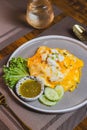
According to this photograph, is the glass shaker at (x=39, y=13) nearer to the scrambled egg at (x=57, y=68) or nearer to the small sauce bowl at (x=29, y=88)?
the scrambled egg at (x=57, y=68)

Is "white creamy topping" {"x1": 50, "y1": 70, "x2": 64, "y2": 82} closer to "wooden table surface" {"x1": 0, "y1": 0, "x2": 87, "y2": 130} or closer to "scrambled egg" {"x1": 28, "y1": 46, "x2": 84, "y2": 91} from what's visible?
"scrambled egg" {"x1": 28, "y1": 46, "x2": 84, "y2": 91}

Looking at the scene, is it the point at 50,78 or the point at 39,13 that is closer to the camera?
the point at 50,78

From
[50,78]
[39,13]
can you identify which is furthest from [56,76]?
[39,13]

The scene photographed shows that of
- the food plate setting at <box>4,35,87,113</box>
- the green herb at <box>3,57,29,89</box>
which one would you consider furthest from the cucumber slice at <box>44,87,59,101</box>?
the green herb at <box>3,57,29,89</box>

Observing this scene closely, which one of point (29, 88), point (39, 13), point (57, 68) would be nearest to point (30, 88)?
point (29, 88)

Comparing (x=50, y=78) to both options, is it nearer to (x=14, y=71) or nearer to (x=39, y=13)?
(x=14, y=71)

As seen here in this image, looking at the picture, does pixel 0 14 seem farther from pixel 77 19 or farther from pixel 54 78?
pixel 54 78
